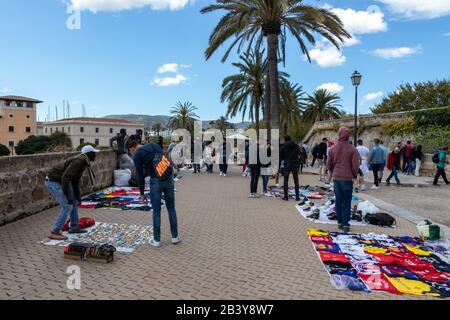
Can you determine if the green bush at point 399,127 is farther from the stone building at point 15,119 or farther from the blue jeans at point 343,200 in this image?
the stone building at point 15,119

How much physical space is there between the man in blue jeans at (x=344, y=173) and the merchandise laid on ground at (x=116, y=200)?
4.06 m

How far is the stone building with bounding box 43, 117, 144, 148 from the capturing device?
3844 inches

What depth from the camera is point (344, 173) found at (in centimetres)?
671

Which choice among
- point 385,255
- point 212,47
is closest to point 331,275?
point 385,255

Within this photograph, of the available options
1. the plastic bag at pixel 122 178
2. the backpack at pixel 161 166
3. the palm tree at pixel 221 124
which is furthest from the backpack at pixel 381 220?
the palm tree at pixel 221 124

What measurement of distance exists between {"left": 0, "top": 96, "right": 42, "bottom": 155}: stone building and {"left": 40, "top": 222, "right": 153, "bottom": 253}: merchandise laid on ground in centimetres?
8968

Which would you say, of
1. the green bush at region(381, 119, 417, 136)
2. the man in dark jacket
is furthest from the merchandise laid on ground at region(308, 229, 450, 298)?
the green bush at region(381, 119, 417, 136)

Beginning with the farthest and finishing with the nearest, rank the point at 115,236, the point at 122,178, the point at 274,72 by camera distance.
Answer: the point at 274,72, the point at 122,178, the point at 115,236

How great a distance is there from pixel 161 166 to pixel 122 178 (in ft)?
24.2

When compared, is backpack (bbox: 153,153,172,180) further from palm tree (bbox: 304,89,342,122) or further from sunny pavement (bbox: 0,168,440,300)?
palm tree (bbox: 304,89,342,122)

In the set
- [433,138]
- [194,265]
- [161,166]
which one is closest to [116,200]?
[161,166]

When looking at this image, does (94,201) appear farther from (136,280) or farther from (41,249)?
(136,280)

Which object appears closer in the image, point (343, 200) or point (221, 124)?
point (343, 200)

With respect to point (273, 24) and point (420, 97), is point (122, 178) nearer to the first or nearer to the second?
point (273, 24)
